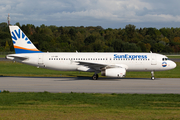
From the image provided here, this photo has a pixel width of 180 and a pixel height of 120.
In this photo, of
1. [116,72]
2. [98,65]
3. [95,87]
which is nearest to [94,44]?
[98,65]

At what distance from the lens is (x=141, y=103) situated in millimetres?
15109

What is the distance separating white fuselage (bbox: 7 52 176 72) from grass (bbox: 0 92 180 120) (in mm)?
12883

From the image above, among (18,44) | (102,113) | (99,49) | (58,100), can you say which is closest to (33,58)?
(18,44)

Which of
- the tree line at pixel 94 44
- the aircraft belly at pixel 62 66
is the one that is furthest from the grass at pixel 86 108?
the tree line at pixel 94 44

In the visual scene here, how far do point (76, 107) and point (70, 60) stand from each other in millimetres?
17277

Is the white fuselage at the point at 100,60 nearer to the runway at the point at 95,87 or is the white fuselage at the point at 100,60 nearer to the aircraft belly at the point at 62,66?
the aircraft belly at the point at 62,66

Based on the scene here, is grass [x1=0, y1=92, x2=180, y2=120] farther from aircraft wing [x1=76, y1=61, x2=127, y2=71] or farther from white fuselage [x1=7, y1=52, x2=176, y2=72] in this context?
white fuselage [x1=7, y1=52, x2=176, y2=72]

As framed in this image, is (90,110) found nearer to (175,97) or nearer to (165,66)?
(175,97)

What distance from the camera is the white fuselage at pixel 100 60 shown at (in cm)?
3039

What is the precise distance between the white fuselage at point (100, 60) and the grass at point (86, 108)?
12883 mm

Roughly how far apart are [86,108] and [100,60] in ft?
57.7

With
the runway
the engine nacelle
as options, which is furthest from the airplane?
the runway

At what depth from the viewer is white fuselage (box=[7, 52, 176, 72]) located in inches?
1196

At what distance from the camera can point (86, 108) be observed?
13.5 metres
